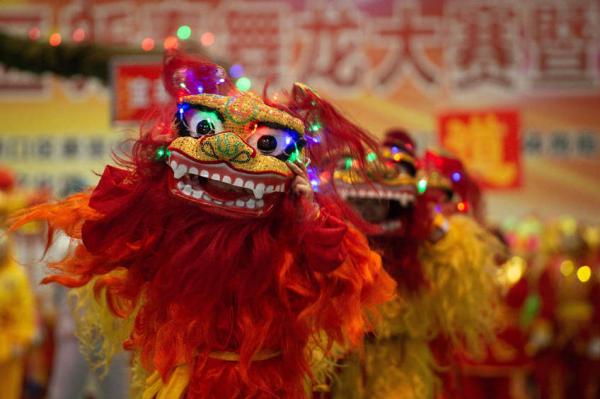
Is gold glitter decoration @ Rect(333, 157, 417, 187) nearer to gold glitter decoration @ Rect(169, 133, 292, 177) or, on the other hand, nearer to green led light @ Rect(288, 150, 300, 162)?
green led light @ Rect(288, 150, 300, 162)

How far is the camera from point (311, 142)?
10.2 feet

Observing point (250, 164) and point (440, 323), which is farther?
point (440, 323)

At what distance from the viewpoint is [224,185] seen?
2879 millimetres

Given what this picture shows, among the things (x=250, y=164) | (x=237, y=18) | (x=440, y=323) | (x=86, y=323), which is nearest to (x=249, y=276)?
(x=250, y=164)

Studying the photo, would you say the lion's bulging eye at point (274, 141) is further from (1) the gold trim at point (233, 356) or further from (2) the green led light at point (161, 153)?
(1) the gold trim at point (233, 356)

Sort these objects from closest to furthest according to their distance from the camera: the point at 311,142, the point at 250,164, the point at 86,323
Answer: the point at 250,164
the point at 311,142
the point at 86,323

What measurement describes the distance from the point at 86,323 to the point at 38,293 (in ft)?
16.3

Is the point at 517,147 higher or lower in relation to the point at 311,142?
lower

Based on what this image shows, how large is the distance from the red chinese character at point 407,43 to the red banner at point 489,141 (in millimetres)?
1455

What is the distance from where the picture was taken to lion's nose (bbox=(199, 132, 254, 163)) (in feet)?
9.05

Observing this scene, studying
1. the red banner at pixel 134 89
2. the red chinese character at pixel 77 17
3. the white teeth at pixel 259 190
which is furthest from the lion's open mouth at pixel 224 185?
the red chinese character at pixel 77 17

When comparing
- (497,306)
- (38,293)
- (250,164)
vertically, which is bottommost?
(38,293)

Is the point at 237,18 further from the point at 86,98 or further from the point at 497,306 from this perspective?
the point at 497,306

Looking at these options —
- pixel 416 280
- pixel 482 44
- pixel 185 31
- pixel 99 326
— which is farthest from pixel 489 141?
pixel 99 326
